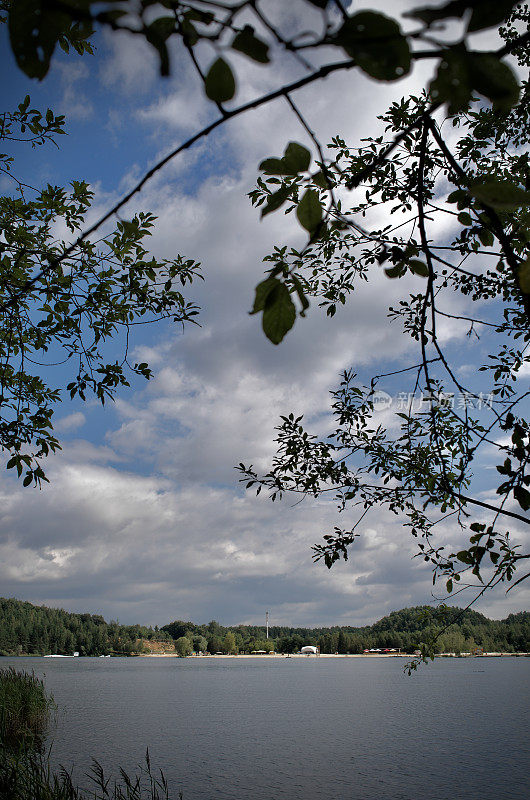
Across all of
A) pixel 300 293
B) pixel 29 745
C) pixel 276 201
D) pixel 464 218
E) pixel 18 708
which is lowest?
pixel 18 708

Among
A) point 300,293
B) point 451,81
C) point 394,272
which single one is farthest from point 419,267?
point 451,81

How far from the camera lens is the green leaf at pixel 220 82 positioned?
82cm

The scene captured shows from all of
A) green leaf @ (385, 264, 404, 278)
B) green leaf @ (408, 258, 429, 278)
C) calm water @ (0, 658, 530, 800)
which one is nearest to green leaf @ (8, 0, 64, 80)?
green leaf @ (408, 258, 429, 278)

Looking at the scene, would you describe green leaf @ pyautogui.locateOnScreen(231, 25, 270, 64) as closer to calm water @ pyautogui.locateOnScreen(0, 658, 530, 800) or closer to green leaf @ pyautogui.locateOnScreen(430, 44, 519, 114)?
green leaf @ pyautogui.locateOnScreen(430, 44, 519, 114)

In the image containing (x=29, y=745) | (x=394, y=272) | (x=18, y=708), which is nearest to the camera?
(x=394, y=272)

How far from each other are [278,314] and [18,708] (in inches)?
963

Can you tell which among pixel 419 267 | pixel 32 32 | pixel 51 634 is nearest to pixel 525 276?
pixel 419 267

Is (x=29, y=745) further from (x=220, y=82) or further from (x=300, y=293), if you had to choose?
(x=220, y=82)

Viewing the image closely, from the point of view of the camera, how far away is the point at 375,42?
0.70 metres

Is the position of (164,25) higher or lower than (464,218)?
lower

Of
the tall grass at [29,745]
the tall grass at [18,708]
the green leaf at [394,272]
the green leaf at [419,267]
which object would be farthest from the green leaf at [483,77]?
the tall grass at [18,708]

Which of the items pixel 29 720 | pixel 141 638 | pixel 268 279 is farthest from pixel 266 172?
pixel 141 638

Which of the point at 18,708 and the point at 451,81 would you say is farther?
the point at 18,708

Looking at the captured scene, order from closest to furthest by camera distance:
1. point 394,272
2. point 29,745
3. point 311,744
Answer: point 394,272
point 29,745
point 311,744
